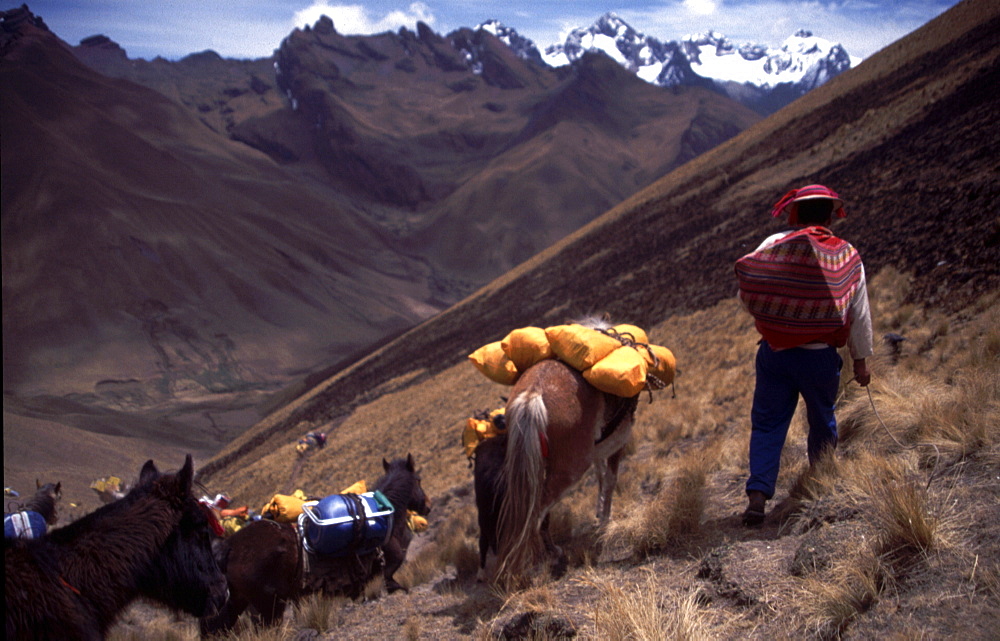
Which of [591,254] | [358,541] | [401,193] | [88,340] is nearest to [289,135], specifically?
[401,193]

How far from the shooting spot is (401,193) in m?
116

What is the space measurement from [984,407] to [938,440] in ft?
1.34

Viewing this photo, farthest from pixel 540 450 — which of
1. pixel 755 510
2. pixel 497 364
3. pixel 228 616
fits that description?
pixel 228 616

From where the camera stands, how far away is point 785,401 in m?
4.12

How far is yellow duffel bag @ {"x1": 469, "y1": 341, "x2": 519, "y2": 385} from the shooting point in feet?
18.0

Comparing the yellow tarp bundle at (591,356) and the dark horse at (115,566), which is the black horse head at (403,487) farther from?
A: the dark horse at (115,566)

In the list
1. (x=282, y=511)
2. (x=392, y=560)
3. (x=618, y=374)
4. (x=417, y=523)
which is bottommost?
(x=417, y=523)

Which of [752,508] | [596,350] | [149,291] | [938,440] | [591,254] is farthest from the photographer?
[149,291]

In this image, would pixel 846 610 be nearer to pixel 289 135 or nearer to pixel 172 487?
pixel 172 487

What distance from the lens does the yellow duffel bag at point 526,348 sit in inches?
209

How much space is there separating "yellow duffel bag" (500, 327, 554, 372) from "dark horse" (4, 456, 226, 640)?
279cm

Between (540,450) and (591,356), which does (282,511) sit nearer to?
(540,450)

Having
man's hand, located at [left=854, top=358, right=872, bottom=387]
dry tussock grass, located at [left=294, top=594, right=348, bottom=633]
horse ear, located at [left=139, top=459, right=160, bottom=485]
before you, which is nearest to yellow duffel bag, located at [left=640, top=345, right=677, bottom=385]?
man's hand, located at [left=854, top=358, right=872, bottom=387]

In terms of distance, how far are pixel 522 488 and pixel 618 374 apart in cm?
121
